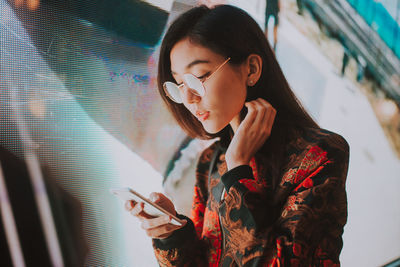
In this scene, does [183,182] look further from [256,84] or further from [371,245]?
[371,245]

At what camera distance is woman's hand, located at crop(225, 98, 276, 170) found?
2.88 ft

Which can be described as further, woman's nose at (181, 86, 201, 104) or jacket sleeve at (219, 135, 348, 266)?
→ woman's nose at (181, 86, 201, 104)

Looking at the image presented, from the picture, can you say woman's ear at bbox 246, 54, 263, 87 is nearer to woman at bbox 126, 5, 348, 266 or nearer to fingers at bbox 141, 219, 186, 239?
woman at bbox 126, 5, 348, 266

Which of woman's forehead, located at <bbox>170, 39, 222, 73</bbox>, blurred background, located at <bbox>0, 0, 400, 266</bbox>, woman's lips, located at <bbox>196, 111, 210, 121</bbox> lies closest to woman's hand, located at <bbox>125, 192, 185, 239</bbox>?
blurred background, located at <bbox>0, 0, 400, 266</bbox>

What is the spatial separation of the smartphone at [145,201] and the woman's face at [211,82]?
0.97 ft

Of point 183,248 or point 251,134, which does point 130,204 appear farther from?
point 251,134

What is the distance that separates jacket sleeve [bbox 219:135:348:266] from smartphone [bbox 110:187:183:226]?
6.5 inches

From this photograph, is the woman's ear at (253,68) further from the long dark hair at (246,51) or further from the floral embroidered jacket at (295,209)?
the floral embroidered jacket at (295,209)

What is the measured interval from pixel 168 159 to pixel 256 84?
0.54 metres

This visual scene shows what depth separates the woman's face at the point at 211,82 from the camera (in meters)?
0.90

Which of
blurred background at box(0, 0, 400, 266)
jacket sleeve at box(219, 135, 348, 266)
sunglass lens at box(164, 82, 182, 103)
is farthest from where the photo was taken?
sunglass lens at box(164, 82, 182, 103)

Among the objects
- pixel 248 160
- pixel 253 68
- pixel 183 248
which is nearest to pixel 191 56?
pixel 253 68

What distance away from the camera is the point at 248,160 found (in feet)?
2.88

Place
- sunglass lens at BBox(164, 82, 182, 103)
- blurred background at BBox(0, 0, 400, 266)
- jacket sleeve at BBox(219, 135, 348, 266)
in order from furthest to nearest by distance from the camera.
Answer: sunglass lens at BBox(164, 82, 182, 103) < blurred background at BBox(0, 0, 400, 266) < jacket sleeve at BBox(219, 135, 348, 266)
